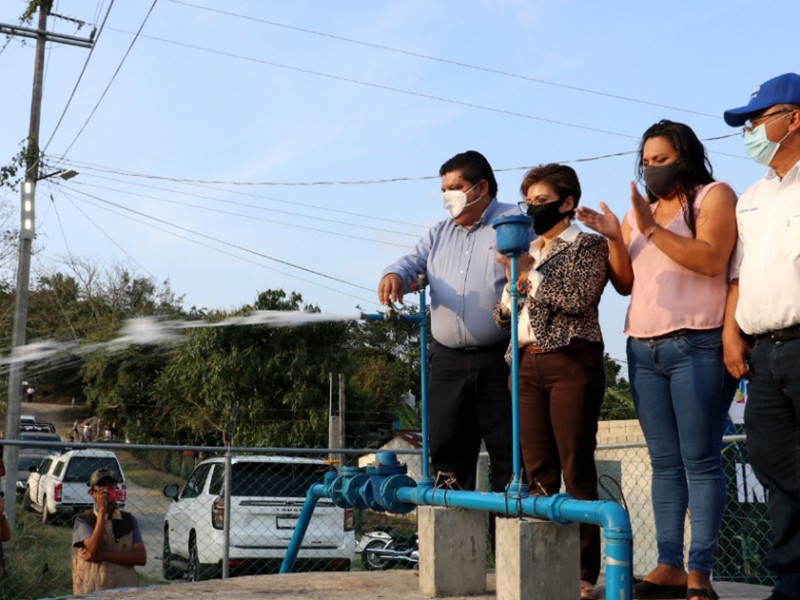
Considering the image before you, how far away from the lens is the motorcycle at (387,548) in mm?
10688

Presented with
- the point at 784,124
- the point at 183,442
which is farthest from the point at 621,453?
the point at 183,442

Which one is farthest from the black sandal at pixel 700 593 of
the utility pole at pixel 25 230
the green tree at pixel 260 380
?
the green tree at pixel 260 380

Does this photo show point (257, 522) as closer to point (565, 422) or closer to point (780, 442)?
point (565, 422)

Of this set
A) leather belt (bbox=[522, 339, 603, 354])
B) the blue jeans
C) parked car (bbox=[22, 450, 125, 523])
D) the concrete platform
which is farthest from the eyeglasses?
parked car (bbox=[22, 450, 125, 523])

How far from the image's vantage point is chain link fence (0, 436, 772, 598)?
7.82 meters

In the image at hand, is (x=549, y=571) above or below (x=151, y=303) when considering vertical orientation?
below

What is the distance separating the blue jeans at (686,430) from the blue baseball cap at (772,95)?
0.76m

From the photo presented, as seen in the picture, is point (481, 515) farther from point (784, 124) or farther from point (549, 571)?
point (784, 124)

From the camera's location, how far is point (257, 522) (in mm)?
9680

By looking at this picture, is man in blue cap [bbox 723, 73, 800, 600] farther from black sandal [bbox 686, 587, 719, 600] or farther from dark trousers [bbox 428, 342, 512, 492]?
dark trousers [bbox 428, 342, 512, 492]

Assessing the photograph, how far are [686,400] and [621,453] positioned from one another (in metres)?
10.5

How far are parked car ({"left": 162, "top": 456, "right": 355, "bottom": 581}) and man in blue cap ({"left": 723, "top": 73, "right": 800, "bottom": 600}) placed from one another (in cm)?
617

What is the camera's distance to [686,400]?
348 cm

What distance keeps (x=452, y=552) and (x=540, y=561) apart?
72cm
